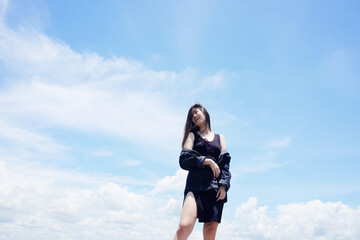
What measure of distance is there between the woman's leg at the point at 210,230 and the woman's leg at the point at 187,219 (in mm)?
317

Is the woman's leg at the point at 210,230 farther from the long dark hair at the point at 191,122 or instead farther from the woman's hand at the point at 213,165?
the long dark hair at the point at 191,122

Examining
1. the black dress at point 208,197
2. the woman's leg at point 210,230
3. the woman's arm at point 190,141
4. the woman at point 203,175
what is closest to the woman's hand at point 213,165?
the woman at point 203,175

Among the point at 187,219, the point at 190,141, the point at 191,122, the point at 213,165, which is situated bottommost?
the point at 187,219

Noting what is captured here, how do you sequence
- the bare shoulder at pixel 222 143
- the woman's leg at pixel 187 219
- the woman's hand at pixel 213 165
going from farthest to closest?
the bare shoulder at pixel 222 143 < the woman's hand at pixel 213 165 < the woman's leg at pixel 187 219

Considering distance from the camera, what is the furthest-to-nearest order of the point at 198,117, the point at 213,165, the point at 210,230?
the point at 198,117
the point at 213,165
the point at 210,230

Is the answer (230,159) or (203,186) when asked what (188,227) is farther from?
(230,159)

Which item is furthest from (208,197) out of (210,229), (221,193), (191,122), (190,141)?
(191,122)

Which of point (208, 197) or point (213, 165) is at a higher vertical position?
point (213, 165)

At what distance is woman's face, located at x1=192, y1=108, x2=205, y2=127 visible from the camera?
644cm

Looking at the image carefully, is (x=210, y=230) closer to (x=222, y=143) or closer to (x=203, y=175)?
(x=203, y=175)

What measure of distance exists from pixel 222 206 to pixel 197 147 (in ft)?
3.67

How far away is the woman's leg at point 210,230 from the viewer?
18.8 feet

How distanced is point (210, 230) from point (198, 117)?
6.68 feet

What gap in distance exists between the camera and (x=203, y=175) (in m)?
5.92
